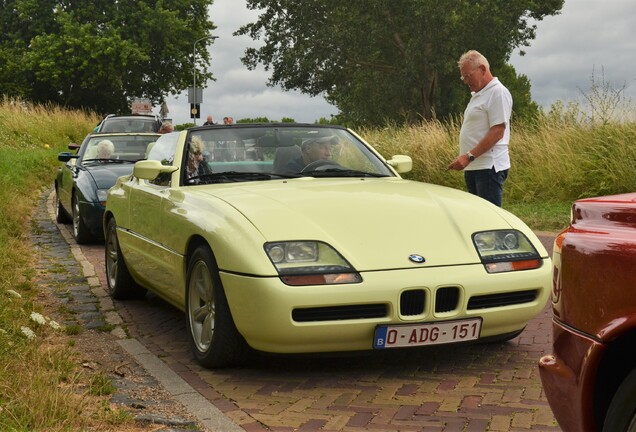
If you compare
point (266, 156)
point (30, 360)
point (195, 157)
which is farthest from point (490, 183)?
point (30, 360)

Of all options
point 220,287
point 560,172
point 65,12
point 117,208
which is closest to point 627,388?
point 220,287

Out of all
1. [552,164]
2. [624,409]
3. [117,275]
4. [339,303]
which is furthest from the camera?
[552,164]

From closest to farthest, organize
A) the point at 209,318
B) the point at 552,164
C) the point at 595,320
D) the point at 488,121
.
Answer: the point at 595,320 → the point at 209,318 → the point at 488,121 → the point at 552,164

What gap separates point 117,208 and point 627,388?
5752 mm

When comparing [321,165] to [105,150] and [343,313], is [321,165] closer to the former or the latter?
[343,313]

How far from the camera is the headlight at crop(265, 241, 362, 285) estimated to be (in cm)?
471

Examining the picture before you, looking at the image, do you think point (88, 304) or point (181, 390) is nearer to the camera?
point (181, 390)

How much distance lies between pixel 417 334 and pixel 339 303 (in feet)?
1.49

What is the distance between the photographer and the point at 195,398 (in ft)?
15.5

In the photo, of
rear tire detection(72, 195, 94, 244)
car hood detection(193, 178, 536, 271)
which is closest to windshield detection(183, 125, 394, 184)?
car hood detection(193, 178, 536, 271)

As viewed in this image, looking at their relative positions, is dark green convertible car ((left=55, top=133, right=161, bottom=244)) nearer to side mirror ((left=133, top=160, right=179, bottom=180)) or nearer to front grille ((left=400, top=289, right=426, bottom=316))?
side mirror ((left=133, top=160, right=179, bottom=180))

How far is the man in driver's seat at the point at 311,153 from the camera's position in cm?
630

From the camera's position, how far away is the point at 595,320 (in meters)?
2.70

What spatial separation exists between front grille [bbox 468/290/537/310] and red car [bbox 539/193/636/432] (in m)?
1.87
